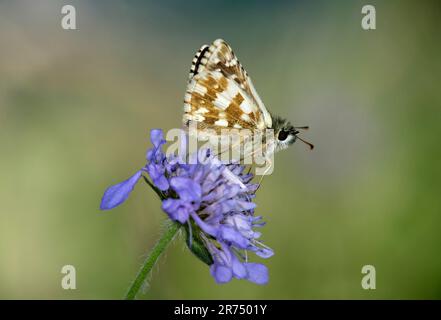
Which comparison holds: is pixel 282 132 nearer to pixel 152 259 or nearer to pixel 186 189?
pixel 186 189

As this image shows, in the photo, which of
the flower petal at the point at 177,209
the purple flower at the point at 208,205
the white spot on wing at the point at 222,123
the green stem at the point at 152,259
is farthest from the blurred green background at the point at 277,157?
the flower petal at the point at 177,209

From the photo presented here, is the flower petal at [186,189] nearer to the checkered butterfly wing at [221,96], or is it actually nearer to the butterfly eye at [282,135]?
the checkered butterfly wing at [221,96]

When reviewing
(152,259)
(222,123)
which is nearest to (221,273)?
(152,259)

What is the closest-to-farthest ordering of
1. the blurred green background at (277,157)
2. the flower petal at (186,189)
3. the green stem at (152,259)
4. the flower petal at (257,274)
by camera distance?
1. the green stem at (152,259)
2. the flower petal at (186,189)
3. the flower petal at (257,274)
4. the blurred green background at (277,157)

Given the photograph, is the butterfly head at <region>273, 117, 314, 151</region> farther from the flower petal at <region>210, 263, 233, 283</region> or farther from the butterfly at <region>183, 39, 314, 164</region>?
the flower petal at <region>210, 263, 233, 283</region>
